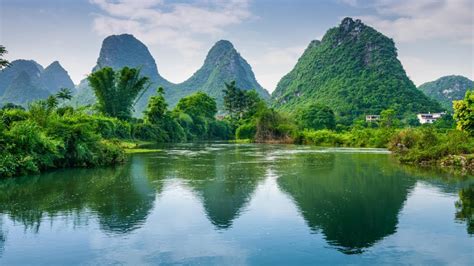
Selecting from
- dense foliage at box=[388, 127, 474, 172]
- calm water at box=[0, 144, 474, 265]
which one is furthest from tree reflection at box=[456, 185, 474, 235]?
dense foliage at box=[388, 127, 474, 172]

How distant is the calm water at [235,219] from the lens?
9070mm

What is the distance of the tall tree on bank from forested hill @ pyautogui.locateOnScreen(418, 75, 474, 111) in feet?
442

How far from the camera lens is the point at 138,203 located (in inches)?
559

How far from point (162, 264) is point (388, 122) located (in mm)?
55571

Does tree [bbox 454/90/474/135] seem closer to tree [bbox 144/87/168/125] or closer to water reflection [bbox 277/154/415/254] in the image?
water reflection [bbox 277/154/415/254]

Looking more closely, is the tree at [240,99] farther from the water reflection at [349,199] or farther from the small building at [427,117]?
the water reflection at [349,199]

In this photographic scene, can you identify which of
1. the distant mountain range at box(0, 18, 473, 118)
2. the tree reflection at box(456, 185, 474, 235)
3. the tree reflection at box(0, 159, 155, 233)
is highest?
the distant mountain range at box(0, 18, 473, 118)

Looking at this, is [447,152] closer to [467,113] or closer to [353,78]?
[467,113]

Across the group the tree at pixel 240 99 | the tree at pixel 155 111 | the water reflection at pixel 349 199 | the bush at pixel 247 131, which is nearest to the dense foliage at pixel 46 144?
the water reflection at pixel 349 199

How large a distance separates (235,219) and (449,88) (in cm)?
18367

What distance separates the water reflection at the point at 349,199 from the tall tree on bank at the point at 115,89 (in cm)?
3569

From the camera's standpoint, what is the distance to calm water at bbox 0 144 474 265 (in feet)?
29.8

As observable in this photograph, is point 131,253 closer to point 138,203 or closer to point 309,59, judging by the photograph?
point 138,203

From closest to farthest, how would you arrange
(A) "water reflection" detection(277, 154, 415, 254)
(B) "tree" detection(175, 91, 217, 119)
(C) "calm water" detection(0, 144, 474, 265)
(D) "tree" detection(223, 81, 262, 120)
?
(C) "calm water" detection(0, 144, 474, 265), (A) "water reflection" detection(277, 154, 415, 254), (B) "tree" detection(175, 91, 217, 119), (D) "tree" detection(223, 81, 262, 120)
